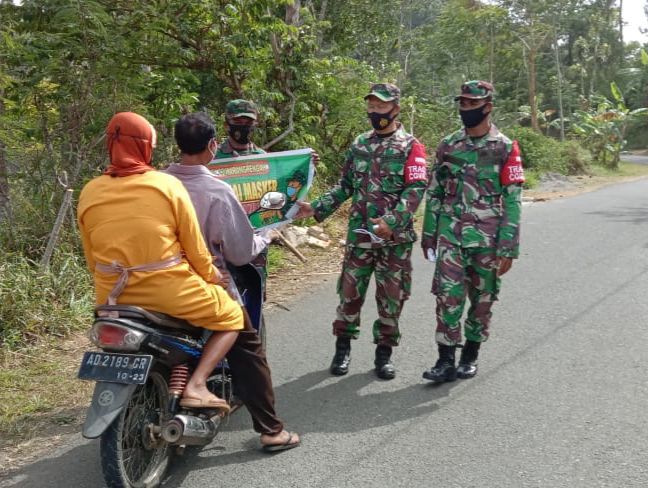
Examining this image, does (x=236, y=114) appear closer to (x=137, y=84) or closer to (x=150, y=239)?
(x=150, y=239)

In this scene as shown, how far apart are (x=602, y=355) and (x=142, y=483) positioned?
3.36 meters

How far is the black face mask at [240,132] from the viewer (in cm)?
448

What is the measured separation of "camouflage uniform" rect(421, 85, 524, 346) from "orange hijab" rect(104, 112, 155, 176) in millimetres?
2150

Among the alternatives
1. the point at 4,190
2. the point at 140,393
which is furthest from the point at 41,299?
the point at 140,393

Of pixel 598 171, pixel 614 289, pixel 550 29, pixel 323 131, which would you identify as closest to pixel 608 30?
pixel 550 29

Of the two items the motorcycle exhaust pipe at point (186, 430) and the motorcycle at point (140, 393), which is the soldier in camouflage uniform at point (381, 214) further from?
the motorcycle exhaust pipe at point (186, 430)

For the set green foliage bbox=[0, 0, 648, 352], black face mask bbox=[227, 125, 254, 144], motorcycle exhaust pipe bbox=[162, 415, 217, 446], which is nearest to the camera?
motorcycle exhaust pipe bbox=[162, 415, 217, 446]

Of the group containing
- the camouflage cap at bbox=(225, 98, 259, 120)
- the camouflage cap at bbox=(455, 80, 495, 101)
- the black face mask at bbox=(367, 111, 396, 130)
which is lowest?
the black face mask at bbox=(367, 111, 396, 130)

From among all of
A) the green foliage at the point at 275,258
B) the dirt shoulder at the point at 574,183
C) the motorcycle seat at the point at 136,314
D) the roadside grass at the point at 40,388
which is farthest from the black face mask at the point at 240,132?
the dirt shoulder at the point at 574,183

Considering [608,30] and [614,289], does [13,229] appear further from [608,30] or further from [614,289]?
[608,30]

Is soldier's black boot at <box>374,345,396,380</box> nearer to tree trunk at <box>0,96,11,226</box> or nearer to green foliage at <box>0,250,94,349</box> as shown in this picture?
green foliage at <box>0,250,94,349</box>

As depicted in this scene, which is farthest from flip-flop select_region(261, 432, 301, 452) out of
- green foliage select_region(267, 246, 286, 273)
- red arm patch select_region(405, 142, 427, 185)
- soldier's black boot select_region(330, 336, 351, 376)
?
green foliage select_region(267, 246, 286, 273)

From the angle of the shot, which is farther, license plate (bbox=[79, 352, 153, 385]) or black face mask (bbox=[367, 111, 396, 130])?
black face mask (bbox=[367, 111, 396, 130])

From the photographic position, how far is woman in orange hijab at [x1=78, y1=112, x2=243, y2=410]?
2883mm
